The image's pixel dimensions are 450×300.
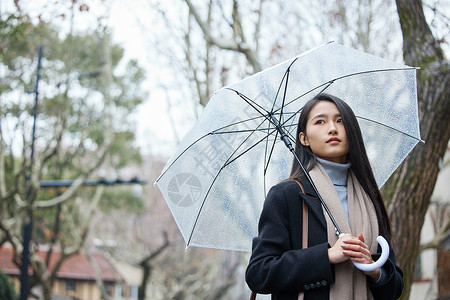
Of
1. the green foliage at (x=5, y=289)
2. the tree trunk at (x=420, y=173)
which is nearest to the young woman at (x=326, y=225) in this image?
the tree trunk at (x=420, y=173)

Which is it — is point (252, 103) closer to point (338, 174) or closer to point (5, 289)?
point (338, 174)

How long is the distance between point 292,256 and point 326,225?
0.72 ft

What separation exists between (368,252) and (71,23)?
1093 centimetres

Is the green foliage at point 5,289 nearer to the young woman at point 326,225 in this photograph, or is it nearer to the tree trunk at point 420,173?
the tree trunk at point 420,173

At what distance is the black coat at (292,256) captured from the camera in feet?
7.82

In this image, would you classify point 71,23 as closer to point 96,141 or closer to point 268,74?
point 96,141

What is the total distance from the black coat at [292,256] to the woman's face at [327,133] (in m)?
0.19

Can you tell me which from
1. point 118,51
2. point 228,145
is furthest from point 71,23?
point 228,145

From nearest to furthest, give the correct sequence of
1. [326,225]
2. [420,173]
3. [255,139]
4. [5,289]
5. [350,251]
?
1. [350,251]
2. [326,225]
3. [255,139]
4. [420,173]
5. [5,289]

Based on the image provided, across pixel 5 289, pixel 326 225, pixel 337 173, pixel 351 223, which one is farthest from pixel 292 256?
pixel 5 289

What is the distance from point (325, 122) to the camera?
2758 millimetres

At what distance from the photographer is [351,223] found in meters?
2.56

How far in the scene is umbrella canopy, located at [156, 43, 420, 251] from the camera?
10.6 feet

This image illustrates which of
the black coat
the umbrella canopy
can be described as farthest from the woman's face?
the umbrella canopy
